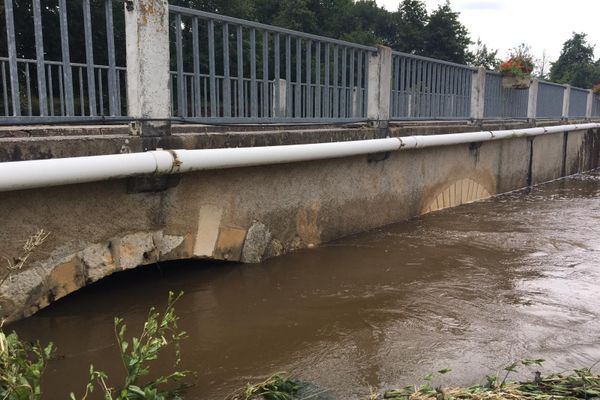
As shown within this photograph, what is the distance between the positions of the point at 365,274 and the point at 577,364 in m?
1.86

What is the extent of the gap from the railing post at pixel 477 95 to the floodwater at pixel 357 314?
355 cm

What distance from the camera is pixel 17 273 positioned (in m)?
2.91

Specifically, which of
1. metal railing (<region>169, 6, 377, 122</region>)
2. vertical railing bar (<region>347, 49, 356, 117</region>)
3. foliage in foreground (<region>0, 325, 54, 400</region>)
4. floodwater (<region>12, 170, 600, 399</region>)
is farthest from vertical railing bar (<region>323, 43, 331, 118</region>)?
foliage in foreground (<region>0, 325, 54, 400</region>)

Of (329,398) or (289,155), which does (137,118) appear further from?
(329,398)

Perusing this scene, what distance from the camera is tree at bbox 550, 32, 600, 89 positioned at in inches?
1563

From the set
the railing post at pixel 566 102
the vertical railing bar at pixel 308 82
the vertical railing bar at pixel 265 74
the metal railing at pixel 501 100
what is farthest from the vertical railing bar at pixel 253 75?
the railing post at pixel 566 102

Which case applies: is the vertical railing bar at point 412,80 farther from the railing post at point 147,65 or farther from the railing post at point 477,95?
the railing post at point 147,65

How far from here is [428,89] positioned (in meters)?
7.38

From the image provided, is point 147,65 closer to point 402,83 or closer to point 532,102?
point 402,83

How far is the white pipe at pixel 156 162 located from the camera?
2.73 metres

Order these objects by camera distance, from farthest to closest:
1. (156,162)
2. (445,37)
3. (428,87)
Answer: (445,37), (428,87), (156,162)

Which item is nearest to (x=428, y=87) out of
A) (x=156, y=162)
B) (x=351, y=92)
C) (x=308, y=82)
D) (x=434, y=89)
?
(x=434, y=89)

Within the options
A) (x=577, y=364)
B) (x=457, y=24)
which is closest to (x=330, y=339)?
(x=577, y=364)

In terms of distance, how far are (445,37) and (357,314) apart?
1482 inches
